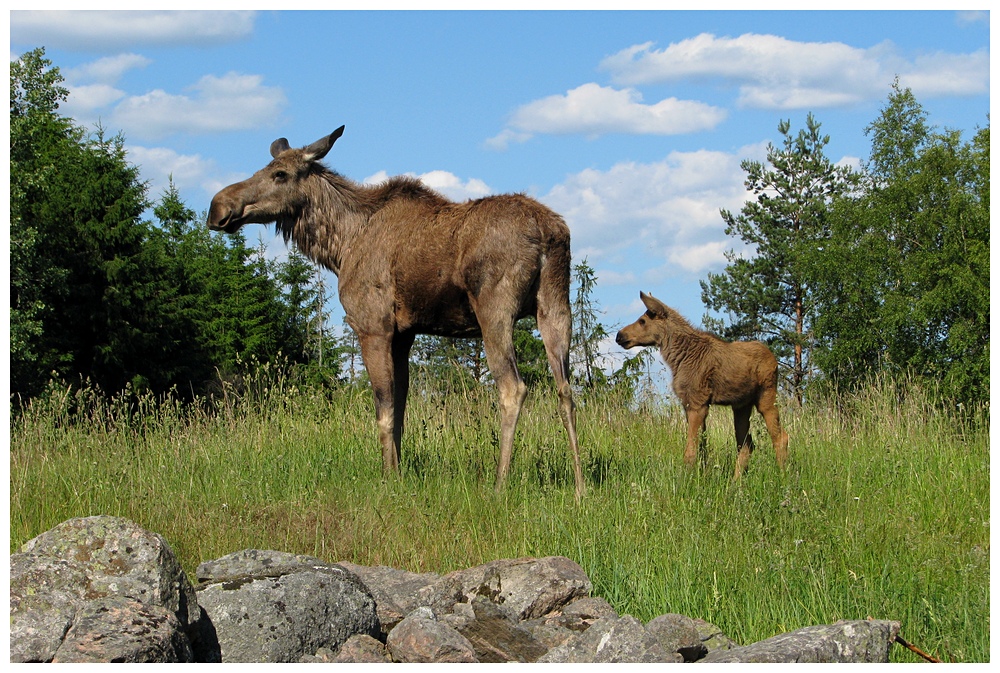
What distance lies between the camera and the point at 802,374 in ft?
112

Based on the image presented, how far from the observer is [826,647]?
15.8 ft

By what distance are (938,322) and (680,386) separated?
20.6 m

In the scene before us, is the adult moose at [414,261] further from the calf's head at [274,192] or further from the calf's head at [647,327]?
the calf's head at [647,327]

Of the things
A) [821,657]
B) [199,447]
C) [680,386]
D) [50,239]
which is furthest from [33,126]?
[821,657]

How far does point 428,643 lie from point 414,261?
14.0ft

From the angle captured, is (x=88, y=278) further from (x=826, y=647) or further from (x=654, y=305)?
(x=826, y=647)

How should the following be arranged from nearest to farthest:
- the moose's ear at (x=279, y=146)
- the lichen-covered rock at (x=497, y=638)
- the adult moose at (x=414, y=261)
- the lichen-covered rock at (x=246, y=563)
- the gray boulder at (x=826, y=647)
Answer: the gray boulder at (x=826, y=647) → the lichen-covered rock at (x=497, y=638) → the lichen-covered rock at (x=246, y=563) → the adult moose at (x=414, y=261) → the moose's ear at (x=279, y=146)

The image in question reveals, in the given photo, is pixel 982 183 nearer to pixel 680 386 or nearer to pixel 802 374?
pixel 802 374

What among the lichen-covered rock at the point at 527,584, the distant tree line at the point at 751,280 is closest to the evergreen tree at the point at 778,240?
the distant tree line at the point at 751,280

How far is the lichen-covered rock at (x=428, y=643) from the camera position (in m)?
5.20

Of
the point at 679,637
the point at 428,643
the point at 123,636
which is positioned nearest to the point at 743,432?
the point at 679,637

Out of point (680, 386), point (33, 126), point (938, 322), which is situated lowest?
point (680, 386)

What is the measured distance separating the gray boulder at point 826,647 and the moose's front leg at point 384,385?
452 cm

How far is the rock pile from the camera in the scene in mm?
4809
